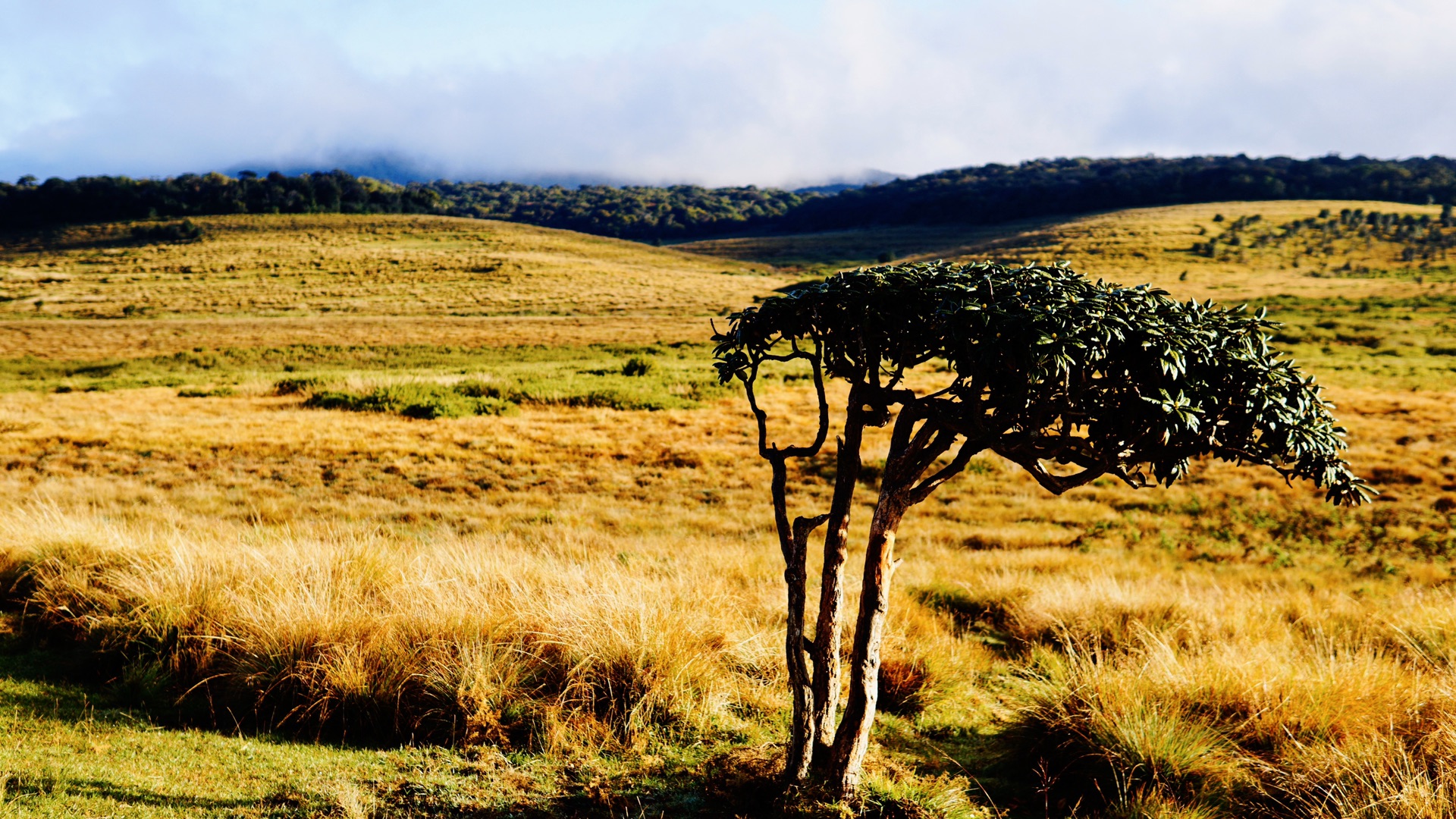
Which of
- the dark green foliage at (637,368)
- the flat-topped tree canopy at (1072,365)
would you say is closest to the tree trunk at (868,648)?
the flat-topped tree canopy at (1072,365)

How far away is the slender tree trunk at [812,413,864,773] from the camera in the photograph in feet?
12.6

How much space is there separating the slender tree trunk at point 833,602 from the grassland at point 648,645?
399 mm

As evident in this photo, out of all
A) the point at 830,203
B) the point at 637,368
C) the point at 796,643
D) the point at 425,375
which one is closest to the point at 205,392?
the point at 425,375

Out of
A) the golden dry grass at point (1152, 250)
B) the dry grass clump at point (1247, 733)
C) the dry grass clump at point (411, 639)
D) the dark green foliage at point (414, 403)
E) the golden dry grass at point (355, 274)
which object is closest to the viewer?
the dry grass clump at point (1247, 733)

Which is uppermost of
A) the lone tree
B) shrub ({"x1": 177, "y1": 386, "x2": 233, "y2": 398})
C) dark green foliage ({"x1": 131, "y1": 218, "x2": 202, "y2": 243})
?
dark green foliage ({"x1": 131, "y1": 218, "x2": 202, "y2": 243})

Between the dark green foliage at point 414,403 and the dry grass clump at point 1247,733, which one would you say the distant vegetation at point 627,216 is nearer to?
the dark green foliage at point 414,403

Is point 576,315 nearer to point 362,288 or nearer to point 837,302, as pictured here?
point 362,288

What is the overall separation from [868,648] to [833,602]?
11.2 inches

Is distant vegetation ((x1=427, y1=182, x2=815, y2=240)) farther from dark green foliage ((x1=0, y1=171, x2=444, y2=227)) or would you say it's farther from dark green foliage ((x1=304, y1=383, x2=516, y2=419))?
dark green foliage ((x1=304, y1=383, x2=516, y2=419))

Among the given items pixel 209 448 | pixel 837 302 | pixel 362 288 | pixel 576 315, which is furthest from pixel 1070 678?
pixel 362 288

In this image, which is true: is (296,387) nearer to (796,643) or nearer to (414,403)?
(414,403)

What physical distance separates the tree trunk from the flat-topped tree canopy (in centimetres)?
52

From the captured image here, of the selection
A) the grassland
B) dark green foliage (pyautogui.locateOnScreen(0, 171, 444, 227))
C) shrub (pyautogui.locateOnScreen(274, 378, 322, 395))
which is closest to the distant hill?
dark green foliage (pyautogui.locateOnScreen(0, 171, 444, 227))

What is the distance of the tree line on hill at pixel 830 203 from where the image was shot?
4358 inches
